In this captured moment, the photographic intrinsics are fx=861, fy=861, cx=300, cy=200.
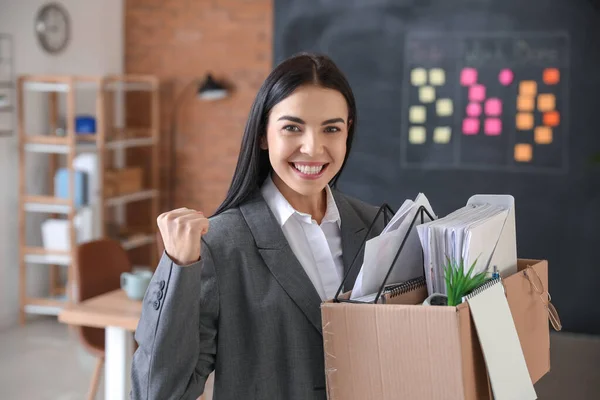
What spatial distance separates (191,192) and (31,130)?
1287 millimetres

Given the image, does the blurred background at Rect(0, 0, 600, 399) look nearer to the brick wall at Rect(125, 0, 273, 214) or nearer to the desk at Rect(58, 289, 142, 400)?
the brick wall at Rect(125, 0, 273, 214)

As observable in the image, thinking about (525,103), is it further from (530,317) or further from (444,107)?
(530,317)

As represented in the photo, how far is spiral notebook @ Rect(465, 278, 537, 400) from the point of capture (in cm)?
120

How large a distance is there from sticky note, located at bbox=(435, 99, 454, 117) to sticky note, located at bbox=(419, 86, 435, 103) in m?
0.05

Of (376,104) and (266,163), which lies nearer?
(266,163)

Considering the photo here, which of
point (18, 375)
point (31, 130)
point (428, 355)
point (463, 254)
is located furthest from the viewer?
point (31, 130)

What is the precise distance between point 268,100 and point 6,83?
4.37 metres

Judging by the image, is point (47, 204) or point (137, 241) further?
point (137, 241)

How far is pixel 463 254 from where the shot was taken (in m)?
1.27

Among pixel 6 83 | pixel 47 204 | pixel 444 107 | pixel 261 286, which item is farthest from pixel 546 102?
pixel 261 286

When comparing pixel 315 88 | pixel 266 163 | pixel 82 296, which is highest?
pixel 315 88

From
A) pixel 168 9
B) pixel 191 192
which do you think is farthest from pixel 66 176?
pixel 168 9

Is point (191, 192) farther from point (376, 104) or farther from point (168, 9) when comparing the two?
point (376, 104)

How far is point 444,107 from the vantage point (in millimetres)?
5262
